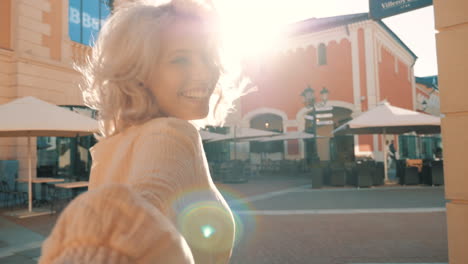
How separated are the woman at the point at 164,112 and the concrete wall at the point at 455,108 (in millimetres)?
2935

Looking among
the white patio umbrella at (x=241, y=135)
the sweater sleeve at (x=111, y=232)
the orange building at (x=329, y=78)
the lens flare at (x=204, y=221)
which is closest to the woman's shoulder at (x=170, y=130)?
the lens flare at (x=204, y=221)

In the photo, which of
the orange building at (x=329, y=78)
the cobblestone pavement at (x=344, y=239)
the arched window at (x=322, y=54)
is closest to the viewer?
the cobblestone pavement at (x=344, y=239)

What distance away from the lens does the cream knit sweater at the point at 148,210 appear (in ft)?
1.38

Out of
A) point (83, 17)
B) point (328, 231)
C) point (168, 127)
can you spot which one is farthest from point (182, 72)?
point (83, 17)

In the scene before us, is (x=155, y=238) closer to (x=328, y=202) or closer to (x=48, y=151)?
(x=328, y=202)

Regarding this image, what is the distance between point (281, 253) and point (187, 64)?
180 inches

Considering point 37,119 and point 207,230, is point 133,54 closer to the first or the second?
point 207,230

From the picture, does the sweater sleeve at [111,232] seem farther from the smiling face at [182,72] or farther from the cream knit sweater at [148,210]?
the smiling face at [182,72]

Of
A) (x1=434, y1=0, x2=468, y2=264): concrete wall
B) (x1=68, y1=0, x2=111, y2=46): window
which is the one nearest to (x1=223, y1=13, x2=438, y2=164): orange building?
(x1=68, y1=0, x2=111, y2=46): window

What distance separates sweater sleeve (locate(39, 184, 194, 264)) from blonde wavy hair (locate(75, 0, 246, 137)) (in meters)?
0.51

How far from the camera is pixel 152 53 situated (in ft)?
2.92

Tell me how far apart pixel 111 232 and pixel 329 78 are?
2294cm

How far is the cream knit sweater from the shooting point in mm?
421

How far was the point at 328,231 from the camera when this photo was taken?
20.6 feet
